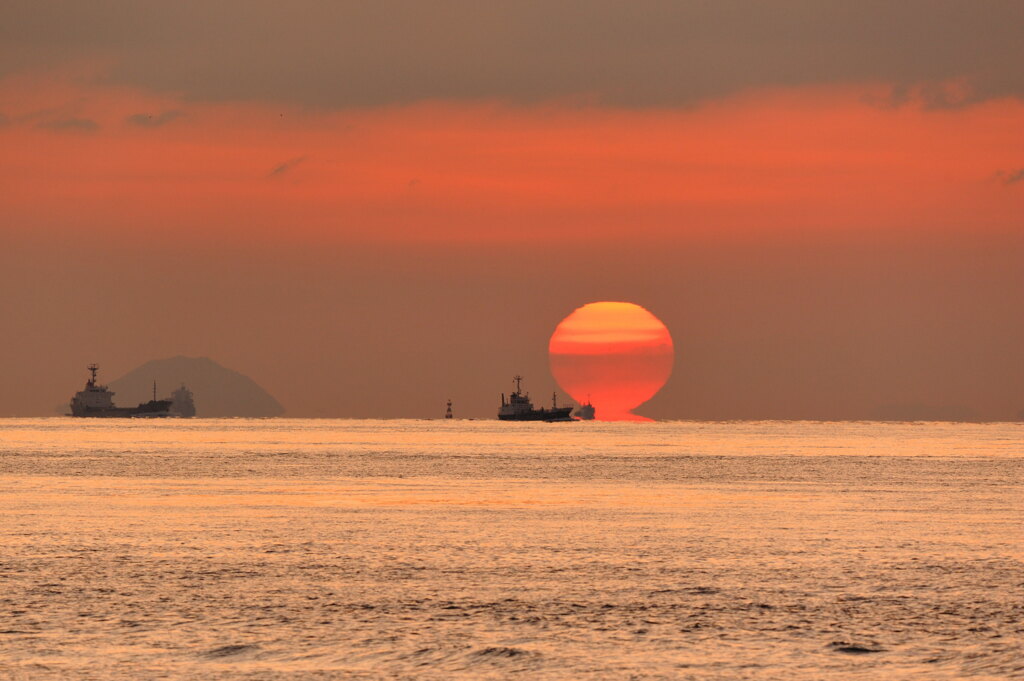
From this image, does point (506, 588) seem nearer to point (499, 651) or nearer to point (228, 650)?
point (499, 651)

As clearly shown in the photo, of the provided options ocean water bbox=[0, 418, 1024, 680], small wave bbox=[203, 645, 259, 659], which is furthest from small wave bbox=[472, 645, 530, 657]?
small wave bbox=[203, 645, 259, 659]

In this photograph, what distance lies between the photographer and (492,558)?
38.0 m

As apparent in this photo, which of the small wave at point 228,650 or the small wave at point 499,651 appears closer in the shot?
the small wave at point 228,650

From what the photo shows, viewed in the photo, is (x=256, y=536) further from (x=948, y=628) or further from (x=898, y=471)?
(x=898, y=471)

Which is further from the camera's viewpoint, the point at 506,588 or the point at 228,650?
the point at 506,588

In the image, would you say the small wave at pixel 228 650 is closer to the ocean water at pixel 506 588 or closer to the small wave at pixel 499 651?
the ocean water at pixel 506 588

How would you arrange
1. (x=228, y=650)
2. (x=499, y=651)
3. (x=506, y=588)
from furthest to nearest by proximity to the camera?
(x=506, y=588), (x=499, y=651), (x=228, y=650)

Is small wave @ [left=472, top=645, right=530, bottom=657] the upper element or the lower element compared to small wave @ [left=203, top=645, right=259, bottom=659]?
lower

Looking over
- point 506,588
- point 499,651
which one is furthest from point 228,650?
point 506,588

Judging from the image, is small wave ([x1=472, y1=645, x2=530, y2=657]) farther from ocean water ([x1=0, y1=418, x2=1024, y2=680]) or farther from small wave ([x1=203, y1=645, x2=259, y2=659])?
small wave ([x1=203, y1=645, x2=259, y2=659])

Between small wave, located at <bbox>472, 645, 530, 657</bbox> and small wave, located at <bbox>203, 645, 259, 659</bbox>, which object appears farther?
small wave, located at <bbox>472, 645, 530, 657</bbox>

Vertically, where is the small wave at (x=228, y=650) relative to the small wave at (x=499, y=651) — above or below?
above

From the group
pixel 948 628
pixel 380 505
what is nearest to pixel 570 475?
pixel 380 505

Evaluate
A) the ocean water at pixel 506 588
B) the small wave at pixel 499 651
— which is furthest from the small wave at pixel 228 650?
the small wave at pixel 499 651
